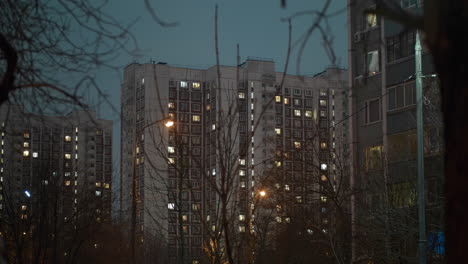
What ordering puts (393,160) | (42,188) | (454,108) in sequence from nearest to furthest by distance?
(454,108) < (42,188) < (393,160)

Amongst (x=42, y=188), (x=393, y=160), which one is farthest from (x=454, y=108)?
(x=393, y=160)

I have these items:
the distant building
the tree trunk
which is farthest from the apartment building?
the tree trunk

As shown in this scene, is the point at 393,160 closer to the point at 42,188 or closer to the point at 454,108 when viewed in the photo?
the point at 42,188

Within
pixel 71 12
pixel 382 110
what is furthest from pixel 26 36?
pixel 382 110

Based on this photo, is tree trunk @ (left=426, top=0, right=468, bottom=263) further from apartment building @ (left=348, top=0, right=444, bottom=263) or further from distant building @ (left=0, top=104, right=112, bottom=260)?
apartment building @ (left=348, top=0, right=444, bottom=263)

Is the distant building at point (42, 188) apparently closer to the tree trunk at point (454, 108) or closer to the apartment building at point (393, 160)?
the tree trunk at point (454, 108)

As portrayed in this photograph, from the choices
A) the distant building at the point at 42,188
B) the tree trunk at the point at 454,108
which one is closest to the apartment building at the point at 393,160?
the distant building at the point at 42,188

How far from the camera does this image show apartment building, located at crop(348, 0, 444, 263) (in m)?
27.7

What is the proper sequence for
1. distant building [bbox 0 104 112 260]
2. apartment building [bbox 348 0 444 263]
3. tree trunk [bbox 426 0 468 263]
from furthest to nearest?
apartment building [bbox 348 0 444 263] < distant building [bbox 0 104 112 260] < tree trunk [bbox 426 0 468 263]

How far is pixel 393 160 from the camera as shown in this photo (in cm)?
3781

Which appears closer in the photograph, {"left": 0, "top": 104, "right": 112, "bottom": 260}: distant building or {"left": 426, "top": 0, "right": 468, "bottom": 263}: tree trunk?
{"left": 426, "top": 0, "right": 468, "bottom": 263}: tree trunk

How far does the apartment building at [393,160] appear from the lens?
27.7 metres

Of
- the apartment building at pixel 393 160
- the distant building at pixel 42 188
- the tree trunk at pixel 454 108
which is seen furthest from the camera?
the apartment building at pixel 393 160

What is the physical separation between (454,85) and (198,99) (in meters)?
146
